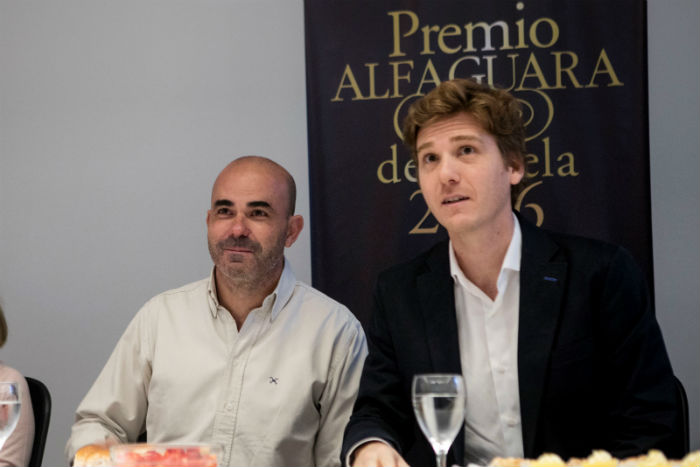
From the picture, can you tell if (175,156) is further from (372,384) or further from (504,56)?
(372,384)

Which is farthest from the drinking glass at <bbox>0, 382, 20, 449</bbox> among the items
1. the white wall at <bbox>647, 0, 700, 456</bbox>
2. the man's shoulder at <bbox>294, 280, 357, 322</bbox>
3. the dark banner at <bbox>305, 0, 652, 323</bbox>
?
the white wall at <bbox>647, 0, 700, 456</bbox>

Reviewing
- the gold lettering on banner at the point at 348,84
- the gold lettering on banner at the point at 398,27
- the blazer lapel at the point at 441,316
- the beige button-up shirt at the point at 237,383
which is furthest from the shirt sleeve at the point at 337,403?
the gold lettering on banner at the point at 398,27

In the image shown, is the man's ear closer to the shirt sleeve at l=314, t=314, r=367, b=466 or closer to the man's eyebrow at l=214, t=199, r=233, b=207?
the man's eyebrow at l=214, t=199, r=233, b=207

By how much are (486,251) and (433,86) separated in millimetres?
1514

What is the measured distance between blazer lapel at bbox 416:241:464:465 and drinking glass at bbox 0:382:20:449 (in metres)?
0.95

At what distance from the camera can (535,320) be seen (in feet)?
6.32

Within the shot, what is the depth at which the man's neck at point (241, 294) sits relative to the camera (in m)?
2.49

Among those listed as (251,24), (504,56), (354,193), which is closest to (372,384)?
(354,193)

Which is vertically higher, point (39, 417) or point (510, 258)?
point (510, 258)

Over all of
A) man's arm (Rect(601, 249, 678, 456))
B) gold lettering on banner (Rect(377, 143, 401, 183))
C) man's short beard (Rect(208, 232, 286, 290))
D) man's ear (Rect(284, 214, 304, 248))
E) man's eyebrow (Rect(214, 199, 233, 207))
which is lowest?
man's arm (Rect(601, 249, 678, 456))

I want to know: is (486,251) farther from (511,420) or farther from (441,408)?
(441,408)

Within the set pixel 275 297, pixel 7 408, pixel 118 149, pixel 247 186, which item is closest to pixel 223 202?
pixel 247 186

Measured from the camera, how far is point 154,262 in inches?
153

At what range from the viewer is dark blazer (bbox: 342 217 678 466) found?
185cm
